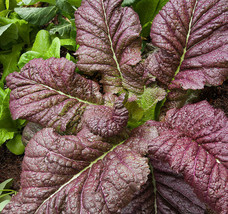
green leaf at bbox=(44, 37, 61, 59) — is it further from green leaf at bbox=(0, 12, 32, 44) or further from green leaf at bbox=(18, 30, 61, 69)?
green leaf at bbox=(0, 12, 32, 44)

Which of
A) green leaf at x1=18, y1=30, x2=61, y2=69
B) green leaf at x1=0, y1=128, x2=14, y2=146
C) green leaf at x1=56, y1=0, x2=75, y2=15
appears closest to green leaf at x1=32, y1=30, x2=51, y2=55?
green leaf at x1=18, y1=30, x2=61, y2=69

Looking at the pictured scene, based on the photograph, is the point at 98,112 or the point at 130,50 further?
the point at 130,50

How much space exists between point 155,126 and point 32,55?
3.22 feet

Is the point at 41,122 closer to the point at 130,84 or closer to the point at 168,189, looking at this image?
the point at 130,84

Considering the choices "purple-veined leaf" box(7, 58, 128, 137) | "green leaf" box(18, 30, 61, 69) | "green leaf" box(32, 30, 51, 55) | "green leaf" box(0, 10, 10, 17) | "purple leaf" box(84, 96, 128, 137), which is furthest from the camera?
"green leaf" box(0, 10, 10, 17)

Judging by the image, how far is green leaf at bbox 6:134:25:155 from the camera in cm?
177

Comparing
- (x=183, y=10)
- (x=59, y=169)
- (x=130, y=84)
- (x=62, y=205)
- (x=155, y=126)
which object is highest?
(x=183, y=10)

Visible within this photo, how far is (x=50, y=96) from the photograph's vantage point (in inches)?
60.2

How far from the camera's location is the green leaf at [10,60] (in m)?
1.98

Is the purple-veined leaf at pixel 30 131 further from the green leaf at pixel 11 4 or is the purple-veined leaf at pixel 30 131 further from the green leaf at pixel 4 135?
the green leaf at pixel 11 4

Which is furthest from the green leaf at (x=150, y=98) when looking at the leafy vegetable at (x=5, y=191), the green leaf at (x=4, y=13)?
the green leaf at (x=4, y=13)

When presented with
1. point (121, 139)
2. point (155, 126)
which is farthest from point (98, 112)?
point (155, 126)

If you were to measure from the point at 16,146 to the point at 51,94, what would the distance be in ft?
1.77

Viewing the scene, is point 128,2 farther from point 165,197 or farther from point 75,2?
point 165,197
